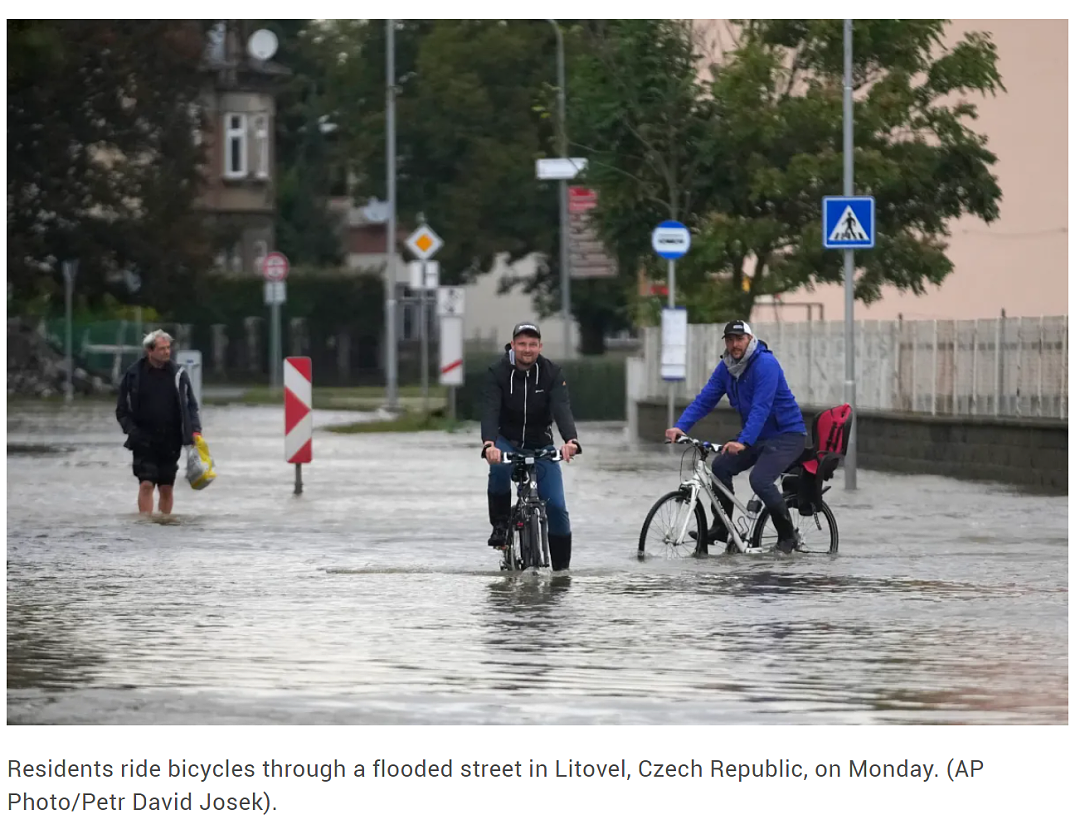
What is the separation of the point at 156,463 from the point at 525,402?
19.6ft

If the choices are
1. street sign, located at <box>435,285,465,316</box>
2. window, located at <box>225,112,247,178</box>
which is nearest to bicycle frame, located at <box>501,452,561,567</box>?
street sign, located at <box>435,285,465,316</box>

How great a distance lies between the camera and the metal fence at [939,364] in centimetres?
2622

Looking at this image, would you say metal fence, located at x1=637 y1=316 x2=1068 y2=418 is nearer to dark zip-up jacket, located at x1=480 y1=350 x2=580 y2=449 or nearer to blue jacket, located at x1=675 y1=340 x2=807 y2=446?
blue jacket, located at x1=675 y1=340 x2=807 y2=446

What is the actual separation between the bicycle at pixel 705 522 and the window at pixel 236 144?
68.7 metres

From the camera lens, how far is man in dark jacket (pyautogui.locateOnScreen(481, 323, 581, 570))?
15.4m

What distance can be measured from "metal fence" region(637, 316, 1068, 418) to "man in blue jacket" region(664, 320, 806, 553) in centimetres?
906

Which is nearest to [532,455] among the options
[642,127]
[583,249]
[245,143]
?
[642,127]

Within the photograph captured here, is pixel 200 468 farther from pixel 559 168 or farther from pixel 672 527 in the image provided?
pixel 559 168

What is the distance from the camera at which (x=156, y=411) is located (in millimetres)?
20547

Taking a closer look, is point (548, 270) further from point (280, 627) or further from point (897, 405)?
point (280, 627)

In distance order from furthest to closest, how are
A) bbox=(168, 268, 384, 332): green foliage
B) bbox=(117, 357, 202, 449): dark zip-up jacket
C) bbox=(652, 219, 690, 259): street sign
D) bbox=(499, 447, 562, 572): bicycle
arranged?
bbox=(168, 268, 384, 332): green foliage
bbox=(652, 219, 690, 259): street sign
bbox=(117, 357, 202, 449): dark zip-up jacket
bbox=(499, 447, 562, 572): bicycle

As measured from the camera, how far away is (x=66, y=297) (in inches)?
2349

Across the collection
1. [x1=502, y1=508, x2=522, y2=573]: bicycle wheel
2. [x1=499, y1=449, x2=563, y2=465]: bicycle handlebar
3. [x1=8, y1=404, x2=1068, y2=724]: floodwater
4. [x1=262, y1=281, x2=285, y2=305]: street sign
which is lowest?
[x1=8, y1=404, x2=1068, y2=724]: floodwater
